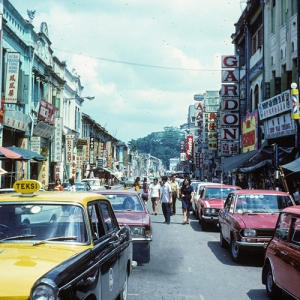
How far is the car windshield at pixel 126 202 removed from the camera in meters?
11.9

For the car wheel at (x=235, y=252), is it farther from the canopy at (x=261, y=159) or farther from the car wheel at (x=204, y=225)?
the canopy at (x=261, y=159)

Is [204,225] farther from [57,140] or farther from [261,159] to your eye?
[57,140]

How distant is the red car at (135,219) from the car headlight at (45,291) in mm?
6658

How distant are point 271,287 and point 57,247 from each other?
13.6ft

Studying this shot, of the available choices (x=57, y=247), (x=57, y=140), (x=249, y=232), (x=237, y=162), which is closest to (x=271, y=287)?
(x=249, y=232)

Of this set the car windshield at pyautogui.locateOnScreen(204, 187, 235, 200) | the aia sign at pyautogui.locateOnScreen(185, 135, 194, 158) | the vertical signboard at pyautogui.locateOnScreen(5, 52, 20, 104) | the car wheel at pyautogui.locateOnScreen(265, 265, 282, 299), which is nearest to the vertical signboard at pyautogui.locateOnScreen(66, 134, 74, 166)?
the vertical signboard at pyautogui.locateOnScreen(5, 52, 20, 104)

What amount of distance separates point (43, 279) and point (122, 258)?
121 inches

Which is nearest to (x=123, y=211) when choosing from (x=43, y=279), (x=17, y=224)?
(x=17, y=224)

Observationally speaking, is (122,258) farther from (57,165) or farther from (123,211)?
(57,165)

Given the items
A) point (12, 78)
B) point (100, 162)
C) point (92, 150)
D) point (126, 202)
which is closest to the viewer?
point (126, 202)

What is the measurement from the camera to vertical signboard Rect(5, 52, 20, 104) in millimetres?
23422

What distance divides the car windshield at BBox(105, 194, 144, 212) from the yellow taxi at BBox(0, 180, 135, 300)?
5040 mm

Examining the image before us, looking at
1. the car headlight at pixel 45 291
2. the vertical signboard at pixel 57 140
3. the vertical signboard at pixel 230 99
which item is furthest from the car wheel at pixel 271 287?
the vertical signboard at pixel 57 140

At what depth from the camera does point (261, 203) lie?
40.4 feet
